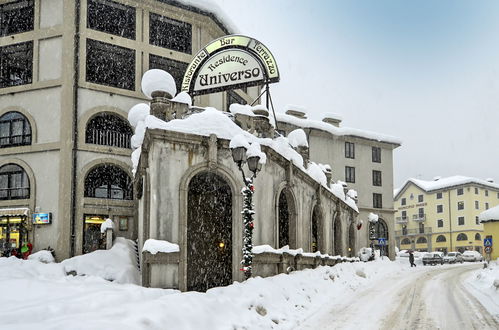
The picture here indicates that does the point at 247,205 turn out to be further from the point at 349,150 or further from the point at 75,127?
the point at 349,150

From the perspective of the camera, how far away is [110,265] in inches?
852

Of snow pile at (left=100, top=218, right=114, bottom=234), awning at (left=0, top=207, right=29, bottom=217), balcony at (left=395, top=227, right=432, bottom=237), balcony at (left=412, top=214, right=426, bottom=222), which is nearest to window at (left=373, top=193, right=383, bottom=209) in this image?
balcony at (left=395, top=227, right=432, bottom=237)

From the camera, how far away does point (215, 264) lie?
22.0 meters

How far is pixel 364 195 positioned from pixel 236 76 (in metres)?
33.8

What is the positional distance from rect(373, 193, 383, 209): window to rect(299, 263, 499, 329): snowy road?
35.6 meters

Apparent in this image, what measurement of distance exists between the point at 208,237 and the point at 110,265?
4.46 m

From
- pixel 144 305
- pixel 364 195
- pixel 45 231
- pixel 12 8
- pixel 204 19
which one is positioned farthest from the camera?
pixel 364 195

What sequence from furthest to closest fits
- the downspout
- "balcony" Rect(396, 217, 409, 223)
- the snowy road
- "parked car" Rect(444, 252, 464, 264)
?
"balcony" Rect(396, 217, 409, 223)
"parked car" Rect(444, 252, 464, 264)
the downspout
the snowy road

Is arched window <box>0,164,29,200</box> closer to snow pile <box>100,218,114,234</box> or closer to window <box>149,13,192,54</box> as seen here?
snow pile <box>100,218,114,234</box>

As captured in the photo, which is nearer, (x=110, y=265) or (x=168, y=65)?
(x=110, y=265)

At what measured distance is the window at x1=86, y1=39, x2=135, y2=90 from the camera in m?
30.0

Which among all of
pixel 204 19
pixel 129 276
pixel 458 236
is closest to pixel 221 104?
pixel 204 19

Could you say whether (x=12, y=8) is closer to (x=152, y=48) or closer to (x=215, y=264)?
(x=152, y=48)

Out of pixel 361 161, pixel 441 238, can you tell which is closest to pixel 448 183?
pixel 441 238
